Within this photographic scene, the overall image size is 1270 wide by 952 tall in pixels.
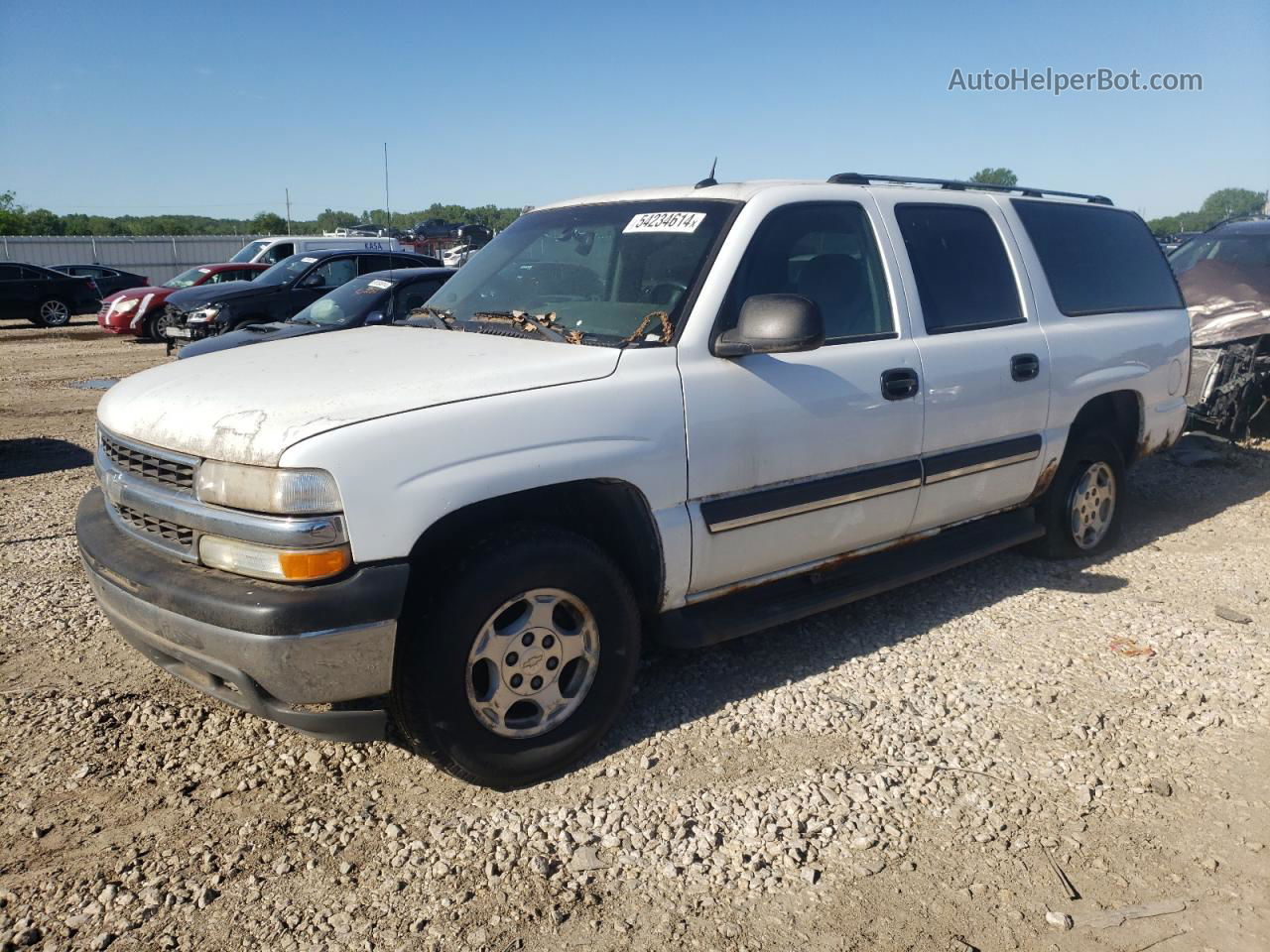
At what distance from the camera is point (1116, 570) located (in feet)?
17.4

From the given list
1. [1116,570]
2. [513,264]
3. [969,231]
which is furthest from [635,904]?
[1116,570]

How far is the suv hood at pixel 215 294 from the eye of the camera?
43.6 feet

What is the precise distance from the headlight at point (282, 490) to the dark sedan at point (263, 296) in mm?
10844

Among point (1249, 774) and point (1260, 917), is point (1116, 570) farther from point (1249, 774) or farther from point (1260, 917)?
point (1260, 917)

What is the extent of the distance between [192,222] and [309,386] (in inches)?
3900

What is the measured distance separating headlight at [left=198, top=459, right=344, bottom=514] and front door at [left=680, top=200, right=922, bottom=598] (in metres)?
1.22

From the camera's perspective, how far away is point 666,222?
3756mm

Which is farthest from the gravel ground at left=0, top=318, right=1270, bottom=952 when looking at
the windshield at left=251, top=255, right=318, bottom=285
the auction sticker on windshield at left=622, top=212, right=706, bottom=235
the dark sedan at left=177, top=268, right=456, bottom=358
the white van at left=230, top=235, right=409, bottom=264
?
the white van at left=230, top=235, right=409, bottom=264

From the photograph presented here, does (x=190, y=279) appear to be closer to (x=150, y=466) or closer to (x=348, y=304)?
(x=348, y=304)

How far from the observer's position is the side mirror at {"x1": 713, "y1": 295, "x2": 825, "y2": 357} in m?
3.23

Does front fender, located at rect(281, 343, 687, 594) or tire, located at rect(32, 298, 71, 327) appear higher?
front fender, located at rect(281, 343, 687, 594)

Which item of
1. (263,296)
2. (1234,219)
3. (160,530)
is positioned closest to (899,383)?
→ (160,530)

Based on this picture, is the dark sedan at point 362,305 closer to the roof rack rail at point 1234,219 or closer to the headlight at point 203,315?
the headlight at point 203,315

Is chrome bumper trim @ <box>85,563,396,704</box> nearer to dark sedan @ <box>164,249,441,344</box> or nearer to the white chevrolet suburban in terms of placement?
the white chevrolet suburban
